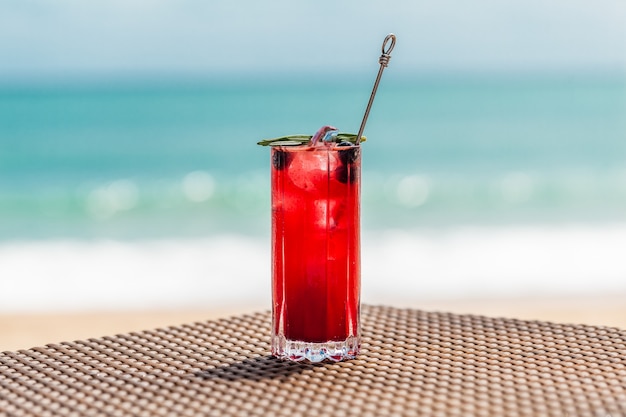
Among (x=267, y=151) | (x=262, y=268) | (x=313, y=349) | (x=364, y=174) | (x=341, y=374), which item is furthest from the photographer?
(x=267, y=151)

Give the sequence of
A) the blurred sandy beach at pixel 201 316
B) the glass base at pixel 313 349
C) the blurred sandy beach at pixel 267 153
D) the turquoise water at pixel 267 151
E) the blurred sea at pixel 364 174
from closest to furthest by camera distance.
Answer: the glass base at pixel 313 349
the blurred sandy beach at pixel 201 316
the blurred sandy beach at pixel 267 153
the blurred sea at pixel 364 174
the turquoise water at pixel 267 151

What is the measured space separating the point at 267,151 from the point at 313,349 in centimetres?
1092

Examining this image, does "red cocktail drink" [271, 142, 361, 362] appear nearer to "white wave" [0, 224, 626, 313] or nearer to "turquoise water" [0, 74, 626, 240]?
"white wave" [0, 224, 626, 313]

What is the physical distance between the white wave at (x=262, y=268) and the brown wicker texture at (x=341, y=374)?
417cm

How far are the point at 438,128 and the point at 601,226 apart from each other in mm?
5762

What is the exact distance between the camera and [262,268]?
669 cm

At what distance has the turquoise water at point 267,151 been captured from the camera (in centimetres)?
936

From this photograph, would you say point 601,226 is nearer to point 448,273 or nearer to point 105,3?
point 448,273

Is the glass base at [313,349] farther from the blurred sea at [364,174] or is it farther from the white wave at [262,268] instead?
the blurred sea at [364,174]

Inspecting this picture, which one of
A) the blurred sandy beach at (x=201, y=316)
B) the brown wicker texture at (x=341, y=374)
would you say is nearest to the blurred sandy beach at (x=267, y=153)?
the blurred sandy beach at (x=201, y=316)

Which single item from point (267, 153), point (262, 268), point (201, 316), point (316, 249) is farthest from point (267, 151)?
point (316, 249)

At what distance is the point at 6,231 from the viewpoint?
8.47 m

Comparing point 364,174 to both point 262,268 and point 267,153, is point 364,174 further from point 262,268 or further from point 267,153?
point 262,268

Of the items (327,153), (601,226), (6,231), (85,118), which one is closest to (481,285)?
(601,226)
